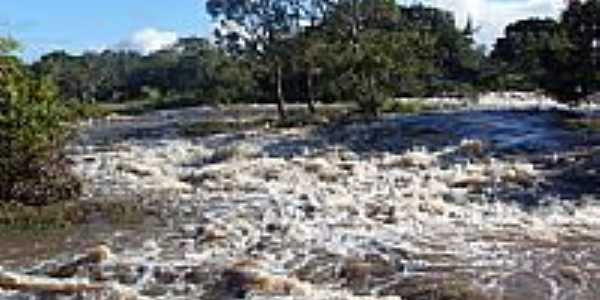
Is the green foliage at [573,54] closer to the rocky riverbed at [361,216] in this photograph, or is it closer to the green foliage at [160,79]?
the rocky riverbed at [361,216]

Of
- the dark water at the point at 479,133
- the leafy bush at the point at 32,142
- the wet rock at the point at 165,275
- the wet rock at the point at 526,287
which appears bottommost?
the wet rock at the point at 526,287

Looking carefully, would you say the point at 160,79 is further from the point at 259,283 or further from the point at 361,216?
the point at 259,283

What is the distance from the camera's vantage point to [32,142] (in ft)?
75.7

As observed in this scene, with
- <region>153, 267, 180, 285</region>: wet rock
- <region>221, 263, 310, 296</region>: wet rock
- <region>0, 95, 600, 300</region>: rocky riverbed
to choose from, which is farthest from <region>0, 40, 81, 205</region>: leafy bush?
<region>221, 263, 310, 296</region>: wet rock

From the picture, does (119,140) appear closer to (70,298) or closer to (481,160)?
(481,160)

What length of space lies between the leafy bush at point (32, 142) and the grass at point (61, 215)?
49cm

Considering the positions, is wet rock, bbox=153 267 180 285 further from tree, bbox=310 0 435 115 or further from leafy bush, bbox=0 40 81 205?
tree, bbox=310 0 435 115

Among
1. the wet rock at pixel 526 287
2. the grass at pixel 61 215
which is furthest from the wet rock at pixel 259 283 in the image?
the grass at pixel 61 215

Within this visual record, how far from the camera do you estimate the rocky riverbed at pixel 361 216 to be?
14805 mm

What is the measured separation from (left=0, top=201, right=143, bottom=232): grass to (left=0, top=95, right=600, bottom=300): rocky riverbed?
0.73m

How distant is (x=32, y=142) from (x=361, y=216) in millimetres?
6943

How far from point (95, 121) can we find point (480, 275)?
48.9m

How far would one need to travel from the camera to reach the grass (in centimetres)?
2053

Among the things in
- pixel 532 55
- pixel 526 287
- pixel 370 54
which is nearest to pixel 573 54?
pixel 532 55
